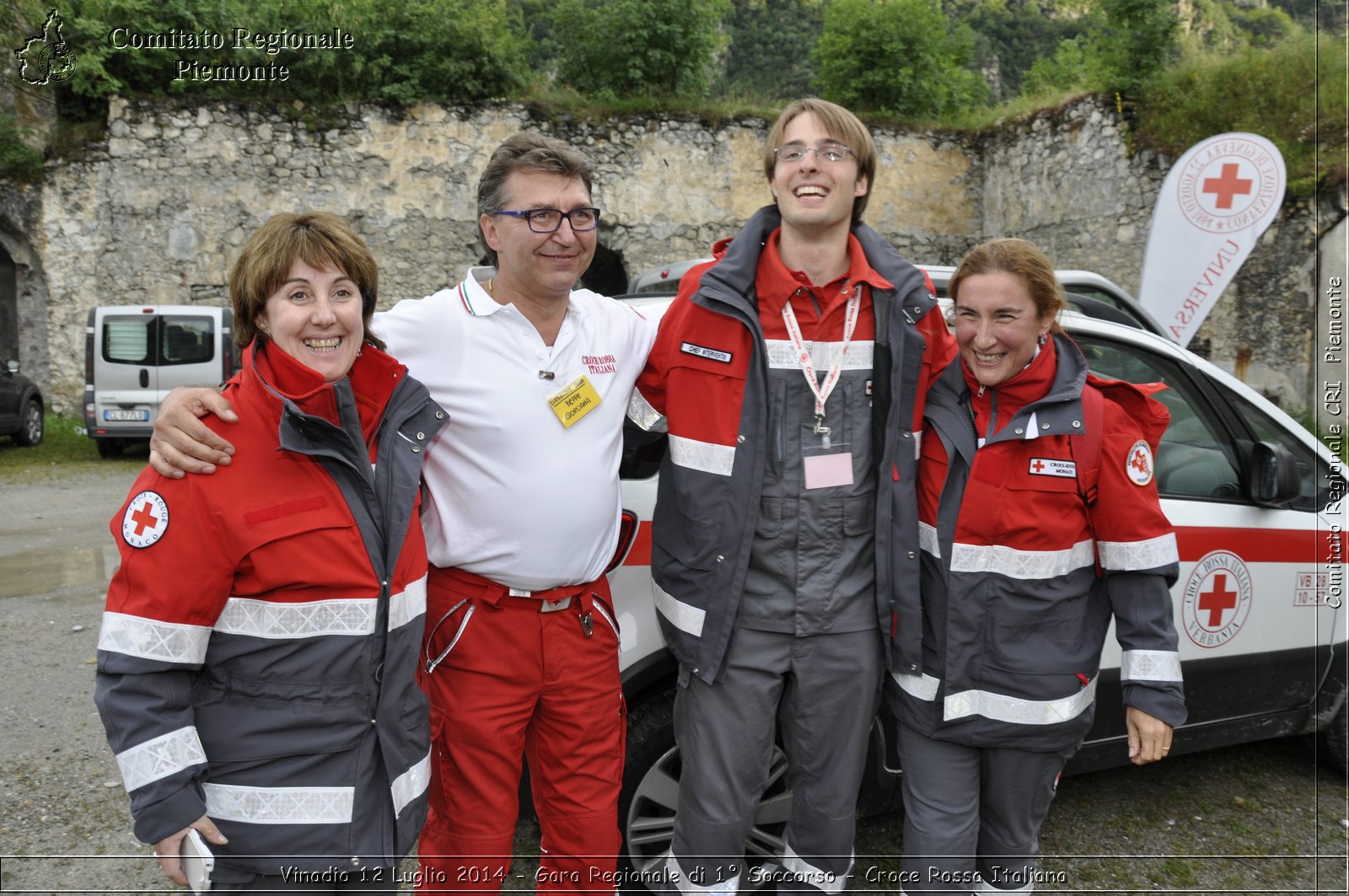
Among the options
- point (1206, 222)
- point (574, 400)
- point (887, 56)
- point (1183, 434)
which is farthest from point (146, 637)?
point (887, 56)

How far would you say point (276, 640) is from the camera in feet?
5.49

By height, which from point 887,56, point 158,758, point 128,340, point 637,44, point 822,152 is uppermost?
point 887,56

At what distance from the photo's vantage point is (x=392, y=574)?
1.79 m

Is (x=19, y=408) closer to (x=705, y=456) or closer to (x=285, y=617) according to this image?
(x=285, y=617)

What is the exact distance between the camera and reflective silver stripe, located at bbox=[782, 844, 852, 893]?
7.63 ft

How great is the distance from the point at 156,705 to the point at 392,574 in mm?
459

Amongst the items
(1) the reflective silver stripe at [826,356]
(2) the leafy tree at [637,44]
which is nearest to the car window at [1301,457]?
(1) the reflective silver stripe at [826,356]

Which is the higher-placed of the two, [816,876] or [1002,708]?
[1002,708]

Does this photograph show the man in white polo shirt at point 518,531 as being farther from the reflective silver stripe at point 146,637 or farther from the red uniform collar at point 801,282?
the reflective silver stripe at point 146,637

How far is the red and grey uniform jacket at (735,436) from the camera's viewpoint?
7.09 feet

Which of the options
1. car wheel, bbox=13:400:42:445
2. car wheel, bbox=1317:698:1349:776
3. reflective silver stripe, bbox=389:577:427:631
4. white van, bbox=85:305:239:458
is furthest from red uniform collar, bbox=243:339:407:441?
car wheel, bbox=13:400:42:445

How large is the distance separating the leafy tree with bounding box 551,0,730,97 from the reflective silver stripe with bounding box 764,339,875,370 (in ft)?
47.8

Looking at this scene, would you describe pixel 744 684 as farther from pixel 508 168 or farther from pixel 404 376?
pixel 508 168

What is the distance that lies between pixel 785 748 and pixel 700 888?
0.43 meters
